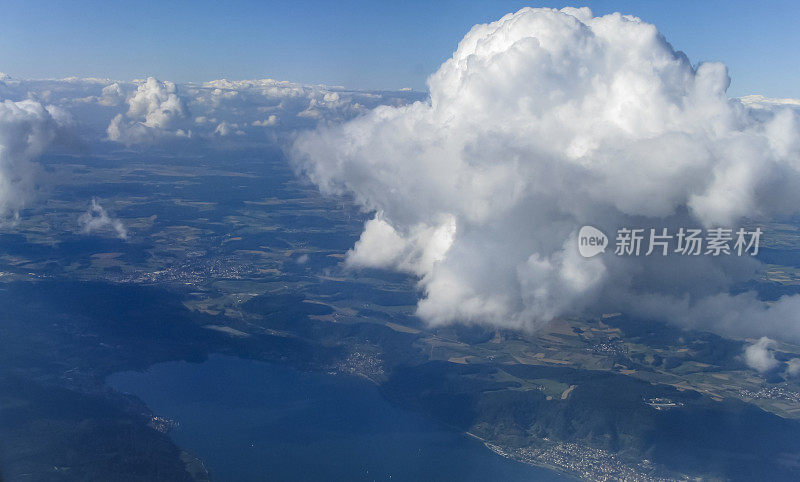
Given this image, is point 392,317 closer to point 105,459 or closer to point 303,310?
point 303,310

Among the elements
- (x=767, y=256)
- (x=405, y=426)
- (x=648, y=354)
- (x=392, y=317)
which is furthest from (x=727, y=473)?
(x=767, y=256)

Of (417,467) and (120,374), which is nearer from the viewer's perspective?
(417,467)

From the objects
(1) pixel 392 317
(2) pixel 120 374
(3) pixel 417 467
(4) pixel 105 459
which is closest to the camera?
(4) pixel 105 459

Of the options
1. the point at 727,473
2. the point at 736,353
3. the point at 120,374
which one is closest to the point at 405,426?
the point at 727,473

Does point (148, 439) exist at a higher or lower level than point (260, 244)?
lower

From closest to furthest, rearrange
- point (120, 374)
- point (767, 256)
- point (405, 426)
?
1. point (405, 426)
2. point (120, 374)
3. point (767, 256)

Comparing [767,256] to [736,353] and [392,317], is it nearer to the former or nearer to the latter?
[736,353]

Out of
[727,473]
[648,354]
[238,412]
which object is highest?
[648,354]
